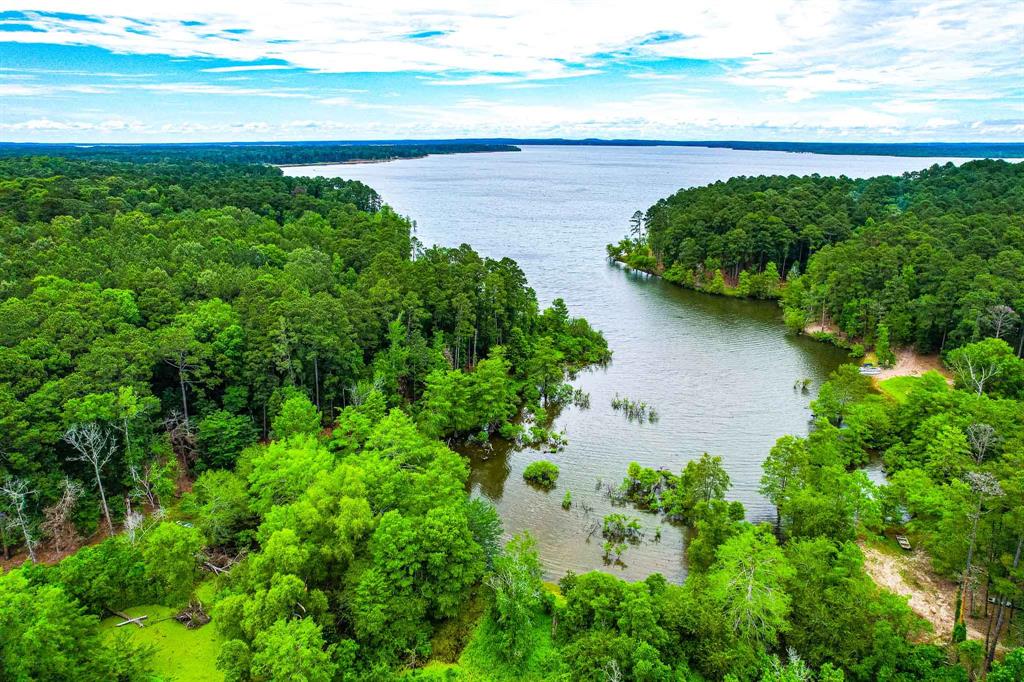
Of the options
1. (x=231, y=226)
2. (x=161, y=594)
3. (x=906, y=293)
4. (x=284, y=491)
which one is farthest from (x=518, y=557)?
(x=231, y=226)

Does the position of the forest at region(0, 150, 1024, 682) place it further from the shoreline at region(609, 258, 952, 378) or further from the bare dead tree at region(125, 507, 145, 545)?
the shoreline at region(609, 258, 952, 378)

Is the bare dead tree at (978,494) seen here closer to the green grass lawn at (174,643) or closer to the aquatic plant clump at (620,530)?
the aquatic plant clump at (620,530)

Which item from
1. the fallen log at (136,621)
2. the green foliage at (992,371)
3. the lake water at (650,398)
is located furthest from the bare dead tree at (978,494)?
the fallen log at (136,621)

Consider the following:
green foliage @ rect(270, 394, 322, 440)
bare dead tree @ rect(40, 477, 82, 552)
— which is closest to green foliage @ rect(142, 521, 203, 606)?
bare dead tree @ rect(40, 477, 82, 552)

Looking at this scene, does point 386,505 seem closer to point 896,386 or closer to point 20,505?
point 20,505

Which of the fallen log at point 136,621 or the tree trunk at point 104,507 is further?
the tree trunk at point 104,507

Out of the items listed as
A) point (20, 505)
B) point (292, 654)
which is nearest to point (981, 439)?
point (292, 654)
